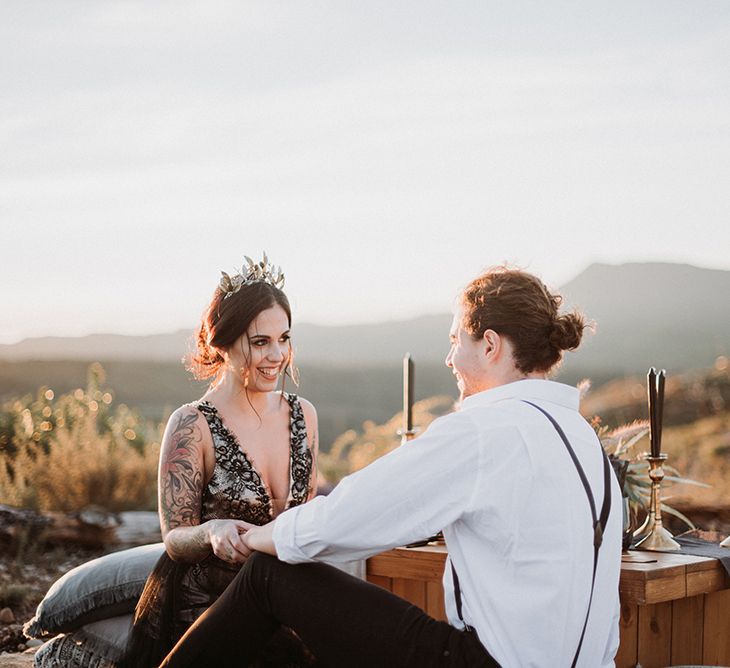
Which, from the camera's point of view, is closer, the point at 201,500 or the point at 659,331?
the point at 201,500

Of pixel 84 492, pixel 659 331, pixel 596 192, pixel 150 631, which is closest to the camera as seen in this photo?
pixel 150 631

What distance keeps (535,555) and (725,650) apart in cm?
115

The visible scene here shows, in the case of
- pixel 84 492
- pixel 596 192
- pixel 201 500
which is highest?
pixel 596 192

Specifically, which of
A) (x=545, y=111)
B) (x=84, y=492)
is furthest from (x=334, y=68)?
(x=84, y=492)

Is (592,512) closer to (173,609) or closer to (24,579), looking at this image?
(173,609)

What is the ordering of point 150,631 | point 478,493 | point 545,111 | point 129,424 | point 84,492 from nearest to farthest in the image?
point 478,493 → point 150,631 → point 84,492 → point 129,424 → point 545,111

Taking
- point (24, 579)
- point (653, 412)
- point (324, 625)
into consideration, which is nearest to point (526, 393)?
point (324, 625)

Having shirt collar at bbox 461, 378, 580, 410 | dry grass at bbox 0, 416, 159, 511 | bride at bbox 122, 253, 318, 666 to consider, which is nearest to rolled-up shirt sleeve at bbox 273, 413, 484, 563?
shirt collar at bbox 461, 378, 580, 410

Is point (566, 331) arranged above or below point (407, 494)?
above

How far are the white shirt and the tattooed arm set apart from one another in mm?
691

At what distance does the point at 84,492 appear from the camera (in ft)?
19.9

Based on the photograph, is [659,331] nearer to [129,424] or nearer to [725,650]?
[129,424]

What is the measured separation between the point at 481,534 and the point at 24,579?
3755 mm

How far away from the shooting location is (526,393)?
2.06m
